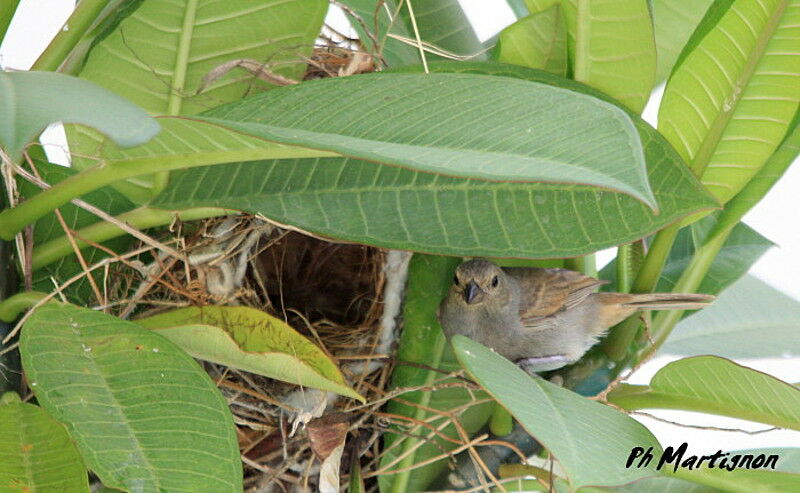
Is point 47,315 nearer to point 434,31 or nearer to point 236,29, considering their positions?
point 236,29

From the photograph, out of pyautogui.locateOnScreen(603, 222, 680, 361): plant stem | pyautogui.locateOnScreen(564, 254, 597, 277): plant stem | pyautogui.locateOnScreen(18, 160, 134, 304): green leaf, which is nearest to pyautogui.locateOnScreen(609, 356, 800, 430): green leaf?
pyautogui.locateOnScreen(603, 222, 680, 361): plant stem

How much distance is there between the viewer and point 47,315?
45.3 inches

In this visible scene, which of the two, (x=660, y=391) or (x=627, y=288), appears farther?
(x=627, y=288)

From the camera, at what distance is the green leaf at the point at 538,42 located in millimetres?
1437

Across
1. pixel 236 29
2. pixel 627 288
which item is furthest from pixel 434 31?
pixel 627 288

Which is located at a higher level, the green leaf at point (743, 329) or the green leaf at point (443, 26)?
the green leaf at point (443, 26)

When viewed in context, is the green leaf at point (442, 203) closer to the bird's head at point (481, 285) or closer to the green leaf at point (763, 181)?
the green leaf at point (763, 181)

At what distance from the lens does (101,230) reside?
1.31m

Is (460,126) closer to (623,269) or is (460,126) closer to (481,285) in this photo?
(623,269)

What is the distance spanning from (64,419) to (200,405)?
16cm

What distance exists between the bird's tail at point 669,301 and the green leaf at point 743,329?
0.46m

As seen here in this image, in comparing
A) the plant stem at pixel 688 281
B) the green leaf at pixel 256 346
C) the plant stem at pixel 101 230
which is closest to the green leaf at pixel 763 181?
the plant stem at pixel 688 281

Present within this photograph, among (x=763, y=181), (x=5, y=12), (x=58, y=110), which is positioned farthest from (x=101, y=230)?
(x=763, y=181)

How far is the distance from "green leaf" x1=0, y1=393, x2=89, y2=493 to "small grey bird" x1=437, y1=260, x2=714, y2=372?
83 centimetres
